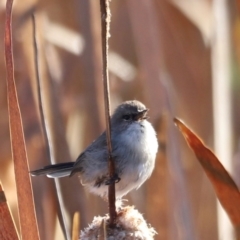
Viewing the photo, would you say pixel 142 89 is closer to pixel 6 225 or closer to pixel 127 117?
pixel 127 117

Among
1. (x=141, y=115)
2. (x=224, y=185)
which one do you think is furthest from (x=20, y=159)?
(x=141, y=115)

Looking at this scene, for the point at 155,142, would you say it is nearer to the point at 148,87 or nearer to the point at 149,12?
the point at 148,87

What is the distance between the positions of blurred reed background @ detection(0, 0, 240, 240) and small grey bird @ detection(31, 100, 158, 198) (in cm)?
13

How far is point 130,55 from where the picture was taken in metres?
2.07

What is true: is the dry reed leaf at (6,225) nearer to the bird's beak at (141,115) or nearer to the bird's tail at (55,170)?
the bird's tail at (55,170)

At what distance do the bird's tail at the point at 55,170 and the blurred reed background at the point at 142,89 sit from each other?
0.10 m

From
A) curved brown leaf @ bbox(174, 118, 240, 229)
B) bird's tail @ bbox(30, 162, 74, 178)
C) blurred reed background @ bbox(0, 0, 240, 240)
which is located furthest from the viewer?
blurred reed background @ bbox(0, 0, 240, 240)

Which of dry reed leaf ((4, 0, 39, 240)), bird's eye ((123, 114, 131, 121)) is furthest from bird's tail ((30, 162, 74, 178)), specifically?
dry reed leaf ((4, 0, 39, 240))

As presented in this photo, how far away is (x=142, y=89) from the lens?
195 cm

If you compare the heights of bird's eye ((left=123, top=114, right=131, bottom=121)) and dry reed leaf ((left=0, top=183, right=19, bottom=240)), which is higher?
bird's eye ((left=123, top=114, right=131, bottom=121))

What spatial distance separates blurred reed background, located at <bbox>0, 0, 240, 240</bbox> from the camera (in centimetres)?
164

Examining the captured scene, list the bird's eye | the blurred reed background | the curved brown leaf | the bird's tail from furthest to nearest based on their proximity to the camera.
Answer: the blurred reed background < the bird's eye < the bird's tail < the curved brown leaf

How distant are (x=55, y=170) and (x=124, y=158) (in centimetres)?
20

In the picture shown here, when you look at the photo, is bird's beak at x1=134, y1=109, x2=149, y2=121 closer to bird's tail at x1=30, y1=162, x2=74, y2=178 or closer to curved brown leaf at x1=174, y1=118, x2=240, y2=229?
bird's tail at x1=30, y1=162, x2=74, y2=178
